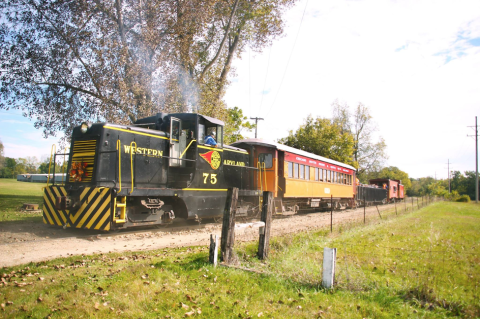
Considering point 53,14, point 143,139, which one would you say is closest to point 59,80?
point 53,14

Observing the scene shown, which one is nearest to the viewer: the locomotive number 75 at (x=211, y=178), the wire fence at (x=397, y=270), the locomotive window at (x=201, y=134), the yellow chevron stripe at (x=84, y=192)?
the wire fence at (x=397, y=270)

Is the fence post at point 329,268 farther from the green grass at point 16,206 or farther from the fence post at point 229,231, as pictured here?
the green grass at point 16,206

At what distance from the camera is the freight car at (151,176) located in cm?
891

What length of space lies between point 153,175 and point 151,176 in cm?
8

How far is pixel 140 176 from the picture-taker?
32.3 feet

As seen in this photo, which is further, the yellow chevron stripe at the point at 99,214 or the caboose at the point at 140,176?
the caboose at the point at 140,176

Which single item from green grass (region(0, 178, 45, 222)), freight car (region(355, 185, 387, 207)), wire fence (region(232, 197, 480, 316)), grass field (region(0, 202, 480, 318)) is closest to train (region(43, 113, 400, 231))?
grass field (region(0, 202, 480, 318))

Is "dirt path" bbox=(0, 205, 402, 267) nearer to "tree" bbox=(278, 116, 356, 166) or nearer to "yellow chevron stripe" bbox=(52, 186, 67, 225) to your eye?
"yellow chevron stripe" bbox=(52, 186, 67, 225)

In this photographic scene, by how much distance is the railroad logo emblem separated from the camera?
11502 mm

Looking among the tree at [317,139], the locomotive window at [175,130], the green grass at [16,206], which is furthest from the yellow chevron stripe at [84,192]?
the tree at [317,139]

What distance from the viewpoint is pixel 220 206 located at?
1209cm

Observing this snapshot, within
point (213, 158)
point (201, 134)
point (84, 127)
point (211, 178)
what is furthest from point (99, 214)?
point (213, 158)

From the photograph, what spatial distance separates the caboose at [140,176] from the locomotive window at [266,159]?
3.53 m

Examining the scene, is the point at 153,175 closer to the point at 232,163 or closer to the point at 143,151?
the point at 143,151
